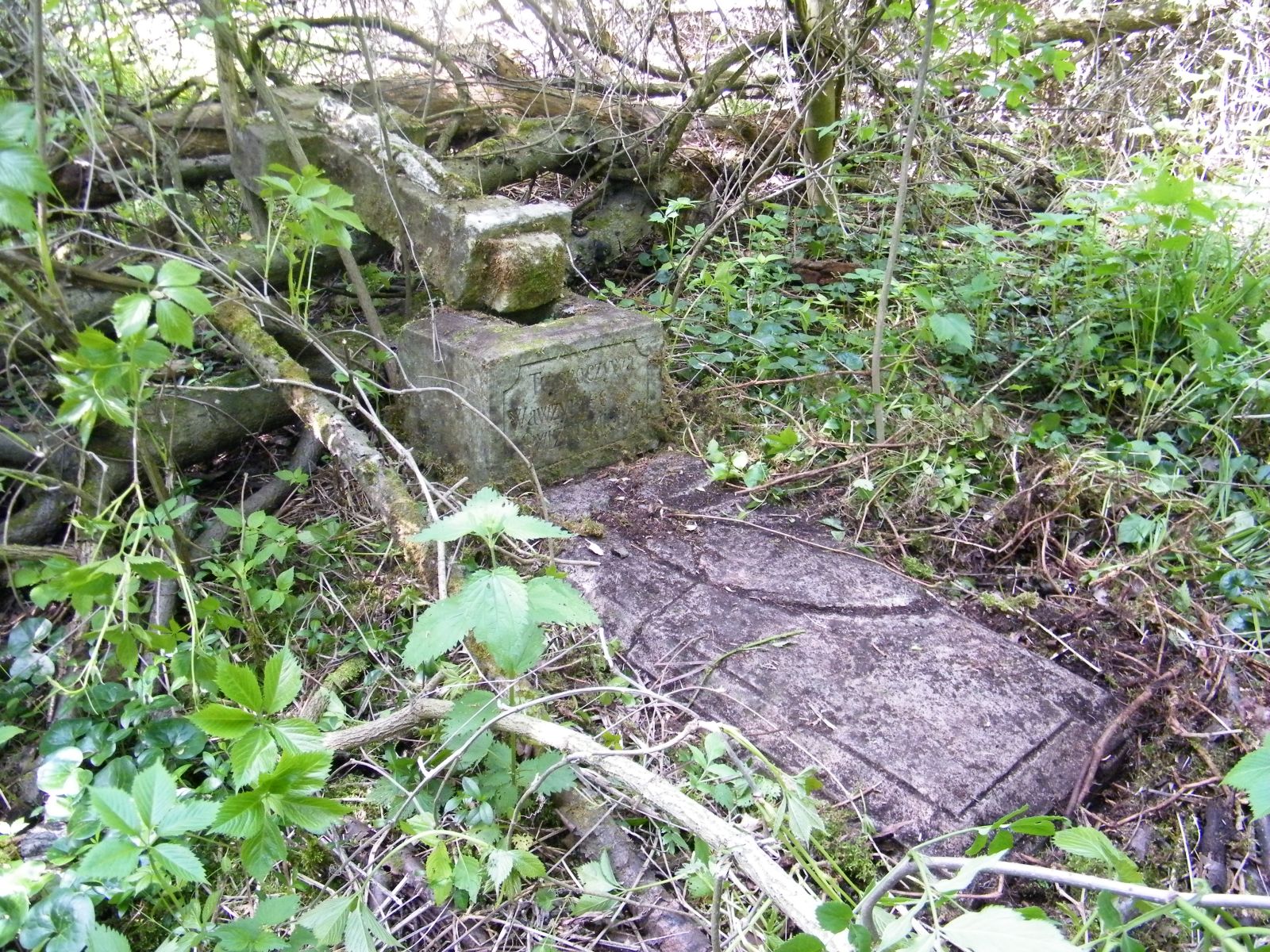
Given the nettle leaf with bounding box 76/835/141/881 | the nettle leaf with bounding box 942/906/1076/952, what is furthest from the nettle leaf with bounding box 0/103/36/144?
the nettle leaf with bounding box 942/906/1076/952

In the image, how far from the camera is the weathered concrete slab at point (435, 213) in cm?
296

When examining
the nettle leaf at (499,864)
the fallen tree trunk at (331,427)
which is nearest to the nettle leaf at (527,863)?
the nettle leaf at (499,864)

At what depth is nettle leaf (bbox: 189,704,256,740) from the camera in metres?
1.43

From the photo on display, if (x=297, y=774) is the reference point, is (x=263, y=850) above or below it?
below

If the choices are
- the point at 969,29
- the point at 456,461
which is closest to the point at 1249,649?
the point at 456,461

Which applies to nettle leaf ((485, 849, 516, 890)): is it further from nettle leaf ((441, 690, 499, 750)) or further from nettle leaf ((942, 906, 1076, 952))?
nettle leaf ((942, 906, 1076, 952))

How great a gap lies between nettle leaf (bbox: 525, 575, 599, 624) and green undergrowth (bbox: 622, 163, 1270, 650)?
142 centimetres

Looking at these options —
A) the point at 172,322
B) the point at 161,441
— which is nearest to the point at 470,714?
the point at 172,322

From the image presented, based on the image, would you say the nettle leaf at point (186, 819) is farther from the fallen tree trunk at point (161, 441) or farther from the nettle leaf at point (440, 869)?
the fallen tree trunk at point (161, 441)

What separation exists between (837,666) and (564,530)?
82cm

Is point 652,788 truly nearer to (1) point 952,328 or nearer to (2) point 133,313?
(2) point 133,313

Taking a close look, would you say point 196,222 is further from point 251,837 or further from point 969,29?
point 969,29

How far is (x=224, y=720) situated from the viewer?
145 centimetres

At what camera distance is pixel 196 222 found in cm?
361
